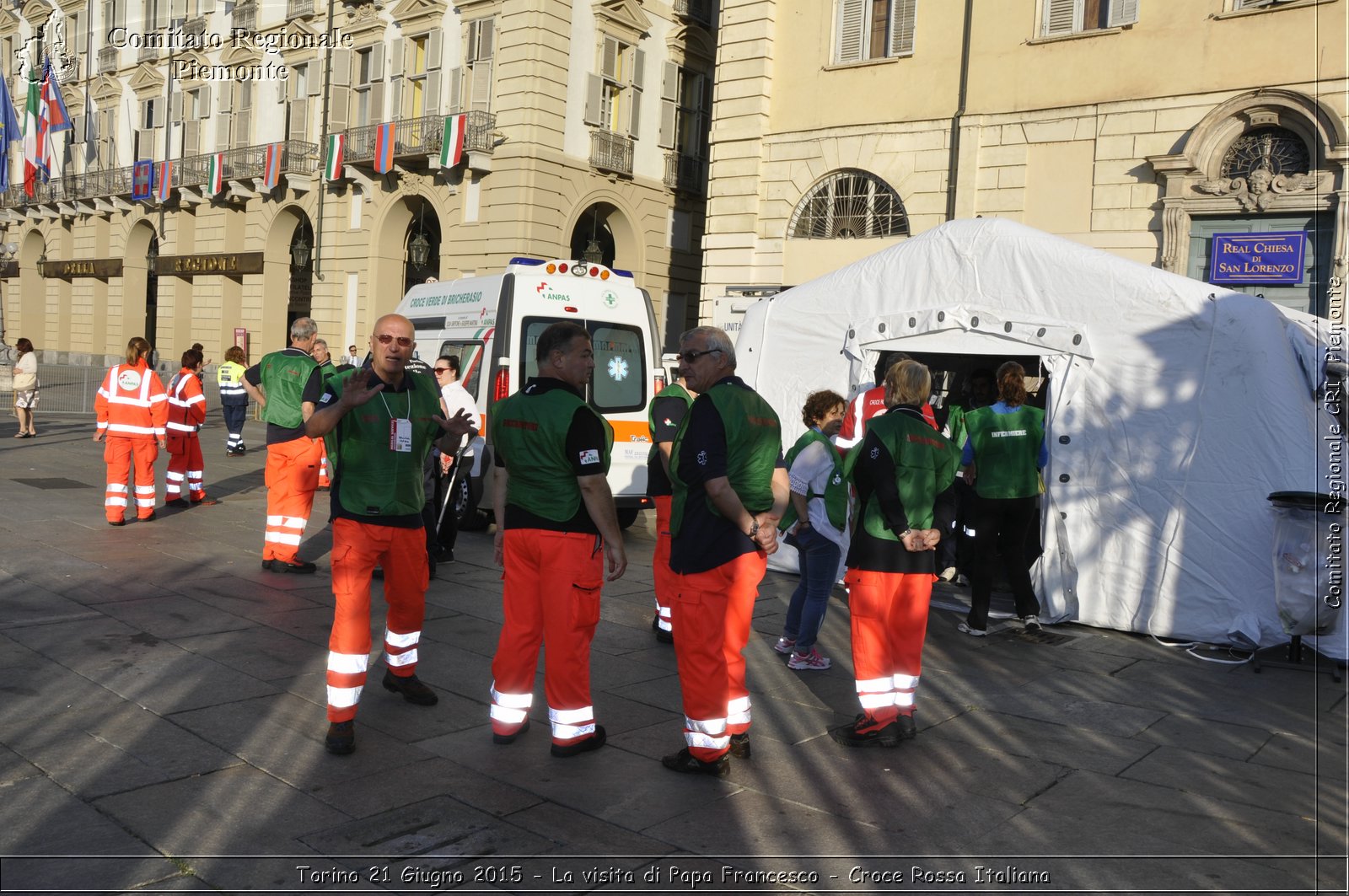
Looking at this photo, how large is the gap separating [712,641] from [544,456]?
3.45ft

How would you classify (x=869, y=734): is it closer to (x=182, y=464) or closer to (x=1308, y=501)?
(x=1308, y=501)

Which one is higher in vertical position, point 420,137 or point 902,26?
point 902,26

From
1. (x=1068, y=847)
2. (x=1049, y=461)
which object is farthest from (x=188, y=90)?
(x=1068, y=847)

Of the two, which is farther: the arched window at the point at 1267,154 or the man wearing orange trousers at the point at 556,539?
the arched window at the point at 1267,154

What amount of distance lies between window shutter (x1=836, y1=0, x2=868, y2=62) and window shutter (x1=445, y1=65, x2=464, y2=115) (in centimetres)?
1123

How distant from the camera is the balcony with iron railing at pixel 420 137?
2578 centimetres

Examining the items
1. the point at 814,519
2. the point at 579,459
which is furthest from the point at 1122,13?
the point at 579,459

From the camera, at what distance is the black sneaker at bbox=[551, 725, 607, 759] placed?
487 cm

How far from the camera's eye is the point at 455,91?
26828mm

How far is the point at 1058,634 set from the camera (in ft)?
26.6

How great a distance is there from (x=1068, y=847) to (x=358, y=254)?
90.6ft

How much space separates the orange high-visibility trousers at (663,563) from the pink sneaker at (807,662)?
0.76 meters

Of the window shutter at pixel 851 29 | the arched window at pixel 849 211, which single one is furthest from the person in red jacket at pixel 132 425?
the window shutter at pixel 851 29

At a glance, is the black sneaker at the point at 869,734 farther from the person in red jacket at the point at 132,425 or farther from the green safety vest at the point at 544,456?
the person in red jacket at the point at 132,425
